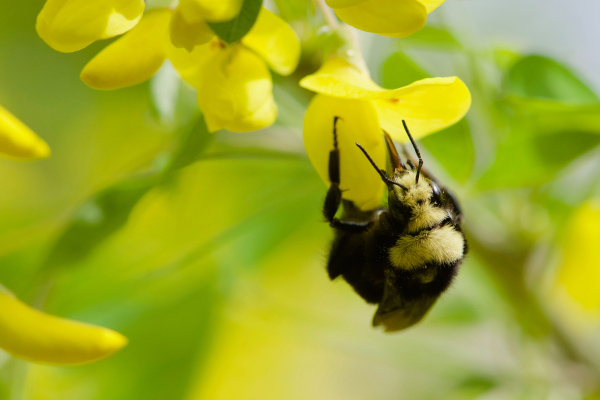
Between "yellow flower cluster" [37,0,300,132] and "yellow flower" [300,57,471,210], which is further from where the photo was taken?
"yellow flower" [300,57,471,210]

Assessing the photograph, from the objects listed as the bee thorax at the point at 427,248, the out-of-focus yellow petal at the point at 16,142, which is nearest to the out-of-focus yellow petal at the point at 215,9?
the out-of-focus yellow petal at the point at 16,142

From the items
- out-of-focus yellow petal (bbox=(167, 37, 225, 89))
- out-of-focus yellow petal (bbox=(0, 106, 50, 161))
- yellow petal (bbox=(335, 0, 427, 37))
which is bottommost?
out-of-focus yellow petal (bbox=(167, 37, 225, 89))

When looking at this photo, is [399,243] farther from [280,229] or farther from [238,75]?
[280,229]

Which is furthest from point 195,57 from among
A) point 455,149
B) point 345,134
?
point 455,149

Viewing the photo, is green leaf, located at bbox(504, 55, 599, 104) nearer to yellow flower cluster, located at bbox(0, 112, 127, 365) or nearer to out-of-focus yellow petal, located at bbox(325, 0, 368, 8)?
out-of-focus yellow petal, located at bbox(325, 0, 368, 8)

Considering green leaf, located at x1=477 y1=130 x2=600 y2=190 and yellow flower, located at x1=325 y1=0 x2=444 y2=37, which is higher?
yellow flower, located at x1=325 y1=0 x2=444 y2=37

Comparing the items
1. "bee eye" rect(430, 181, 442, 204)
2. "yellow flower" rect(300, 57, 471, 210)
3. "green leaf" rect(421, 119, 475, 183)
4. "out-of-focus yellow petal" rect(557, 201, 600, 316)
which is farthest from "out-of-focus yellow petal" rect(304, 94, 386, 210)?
"out-of-focus yellow petal" rect(557, 201, 600, 316)

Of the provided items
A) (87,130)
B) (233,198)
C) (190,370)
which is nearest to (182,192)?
(233,198)
